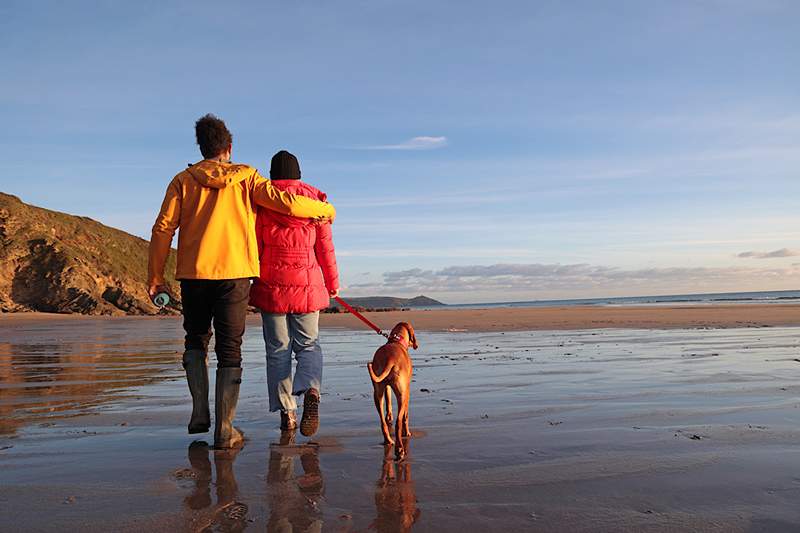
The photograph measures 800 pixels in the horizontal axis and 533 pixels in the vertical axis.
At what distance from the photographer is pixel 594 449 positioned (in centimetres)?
384

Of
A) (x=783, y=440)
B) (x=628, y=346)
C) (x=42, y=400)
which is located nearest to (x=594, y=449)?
(x=783, y=440)

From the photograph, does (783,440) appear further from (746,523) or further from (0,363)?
(0,363)

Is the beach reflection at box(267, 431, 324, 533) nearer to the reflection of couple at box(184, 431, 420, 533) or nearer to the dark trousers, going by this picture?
the reflection of couple at box(184, 431, 420, 533)

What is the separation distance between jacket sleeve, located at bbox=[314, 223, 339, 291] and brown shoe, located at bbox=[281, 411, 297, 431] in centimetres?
107

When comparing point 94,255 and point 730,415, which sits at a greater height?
point 94,255

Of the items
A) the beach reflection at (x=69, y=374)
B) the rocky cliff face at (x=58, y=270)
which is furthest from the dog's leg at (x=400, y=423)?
the rocky cliff face at (x=58, y=270)

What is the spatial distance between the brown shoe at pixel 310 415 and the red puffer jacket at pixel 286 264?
2.25 feet

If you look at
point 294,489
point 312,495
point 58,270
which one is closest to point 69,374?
point 294,489

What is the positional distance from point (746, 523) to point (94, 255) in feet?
146

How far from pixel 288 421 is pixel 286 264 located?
1.18 metres

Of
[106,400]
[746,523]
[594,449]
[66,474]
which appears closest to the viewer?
[746,523]

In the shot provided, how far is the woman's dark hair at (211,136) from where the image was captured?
15.6ft

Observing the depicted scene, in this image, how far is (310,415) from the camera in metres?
4.54

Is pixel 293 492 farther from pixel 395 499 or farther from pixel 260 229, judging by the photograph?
pixel 260 229
